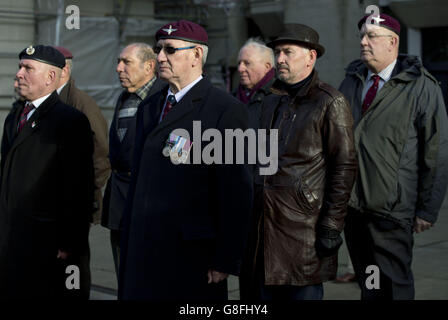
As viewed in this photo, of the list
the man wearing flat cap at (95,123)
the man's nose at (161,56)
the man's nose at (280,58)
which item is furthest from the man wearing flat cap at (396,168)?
the man wearing flat cap at (95,123)

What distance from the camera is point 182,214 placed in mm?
3518

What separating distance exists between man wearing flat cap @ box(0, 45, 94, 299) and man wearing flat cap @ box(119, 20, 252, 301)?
2.81 feet

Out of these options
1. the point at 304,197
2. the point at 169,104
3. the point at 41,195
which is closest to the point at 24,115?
the point at 41,195

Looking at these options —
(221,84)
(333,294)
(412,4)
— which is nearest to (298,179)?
(333,294)

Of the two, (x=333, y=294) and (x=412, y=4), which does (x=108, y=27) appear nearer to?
(x=412, y=4)

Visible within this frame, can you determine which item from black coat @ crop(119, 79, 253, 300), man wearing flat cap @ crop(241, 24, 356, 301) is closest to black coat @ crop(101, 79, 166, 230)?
man wearing flat cap @ crop(241, 24, 356, 301)

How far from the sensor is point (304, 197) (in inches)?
161

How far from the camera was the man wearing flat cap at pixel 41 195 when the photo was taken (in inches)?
173

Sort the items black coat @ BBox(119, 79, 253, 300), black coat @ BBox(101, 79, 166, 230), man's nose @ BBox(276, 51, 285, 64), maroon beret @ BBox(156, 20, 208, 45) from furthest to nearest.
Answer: black coat @ BBox(101, 79, 166, 230)
man's nose @ BBox(276, 51, 285, 64)
maroon beret @ BBox(156, 20, 208, 45)
black coat @ BBox(119, 79, 253, 300)

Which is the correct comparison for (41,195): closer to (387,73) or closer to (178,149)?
(178,149)

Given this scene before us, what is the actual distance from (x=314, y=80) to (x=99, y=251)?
176 inches

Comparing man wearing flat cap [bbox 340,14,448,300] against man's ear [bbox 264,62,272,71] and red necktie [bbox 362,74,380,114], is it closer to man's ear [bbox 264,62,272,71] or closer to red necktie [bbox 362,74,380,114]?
red necktie [bbox 362,74,380,114]

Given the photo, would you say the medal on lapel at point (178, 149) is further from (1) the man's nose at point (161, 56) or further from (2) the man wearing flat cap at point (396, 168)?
(2) the man wearing flat cap at point (396, 168)

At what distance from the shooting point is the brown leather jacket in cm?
410
